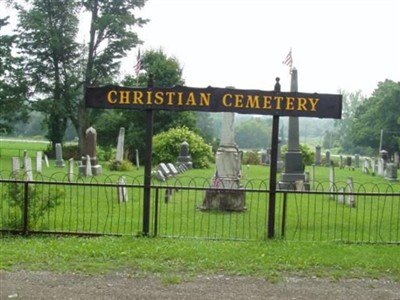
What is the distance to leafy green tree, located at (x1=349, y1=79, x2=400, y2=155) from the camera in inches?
2197

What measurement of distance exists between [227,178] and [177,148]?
757 inches

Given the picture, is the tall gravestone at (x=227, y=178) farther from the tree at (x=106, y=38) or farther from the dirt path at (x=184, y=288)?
the tree at (x=106, y=38)

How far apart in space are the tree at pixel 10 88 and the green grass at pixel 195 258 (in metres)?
34.8

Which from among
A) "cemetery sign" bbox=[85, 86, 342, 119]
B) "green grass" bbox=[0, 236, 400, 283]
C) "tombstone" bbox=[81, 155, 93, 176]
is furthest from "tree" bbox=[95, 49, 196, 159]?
"green grass" bbox=[0, 236, 400, 283]

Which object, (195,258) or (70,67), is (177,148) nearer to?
(70,67)

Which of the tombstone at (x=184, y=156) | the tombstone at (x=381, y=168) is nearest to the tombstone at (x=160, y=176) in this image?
the tombstone at (x=184, y=156)

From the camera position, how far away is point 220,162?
1388 cm

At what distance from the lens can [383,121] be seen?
5794 centimetres

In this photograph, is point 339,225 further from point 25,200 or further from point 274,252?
point 25,200

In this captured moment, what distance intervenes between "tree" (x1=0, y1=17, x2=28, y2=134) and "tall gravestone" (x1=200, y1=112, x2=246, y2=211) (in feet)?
99.8

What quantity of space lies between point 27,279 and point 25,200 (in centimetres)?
307

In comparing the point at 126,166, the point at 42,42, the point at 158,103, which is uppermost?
the point at 42,42

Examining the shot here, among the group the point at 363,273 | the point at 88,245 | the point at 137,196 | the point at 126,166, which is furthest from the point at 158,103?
the point at 126,166

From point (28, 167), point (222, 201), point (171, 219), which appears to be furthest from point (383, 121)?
point (171, 219)
